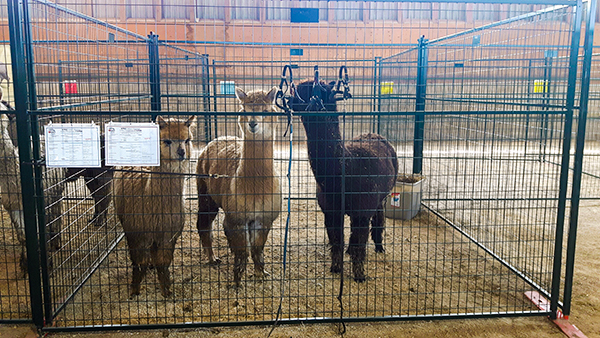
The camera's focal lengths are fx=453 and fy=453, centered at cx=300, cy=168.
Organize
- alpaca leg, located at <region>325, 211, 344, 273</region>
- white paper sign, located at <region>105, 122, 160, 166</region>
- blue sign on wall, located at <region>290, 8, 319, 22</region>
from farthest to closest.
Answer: alpaca leg, located at <region>325, 211, 344, 273</region> < blue sign on wall, located at <region>290, 8, 319, 22</region> < white paper sign, located at <region>105, 122, 160, 166</region>

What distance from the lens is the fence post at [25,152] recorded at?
118 inches

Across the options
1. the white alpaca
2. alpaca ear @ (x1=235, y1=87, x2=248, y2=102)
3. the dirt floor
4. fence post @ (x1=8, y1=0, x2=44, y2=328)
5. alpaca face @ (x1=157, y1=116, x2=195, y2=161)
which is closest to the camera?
fence post @ (x1=8, y1=0, x2=44, y2=328)

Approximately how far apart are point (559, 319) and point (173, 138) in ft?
11.1

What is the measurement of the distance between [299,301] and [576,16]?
10.2 ft

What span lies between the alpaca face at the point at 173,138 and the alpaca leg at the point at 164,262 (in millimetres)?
749

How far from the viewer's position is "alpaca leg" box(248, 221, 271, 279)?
4.02 metres

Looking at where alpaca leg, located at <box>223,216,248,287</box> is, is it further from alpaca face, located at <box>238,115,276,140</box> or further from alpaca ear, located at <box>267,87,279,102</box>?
alpaca ear, located at <box>267,87,279,102</box>

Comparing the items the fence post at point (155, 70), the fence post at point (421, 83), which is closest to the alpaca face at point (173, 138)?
the fence post at point (155, 70)

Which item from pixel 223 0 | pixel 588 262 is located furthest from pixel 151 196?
pixel 223 0

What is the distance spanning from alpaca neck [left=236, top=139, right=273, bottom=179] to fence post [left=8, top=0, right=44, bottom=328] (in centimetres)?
160

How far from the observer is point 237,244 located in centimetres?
398

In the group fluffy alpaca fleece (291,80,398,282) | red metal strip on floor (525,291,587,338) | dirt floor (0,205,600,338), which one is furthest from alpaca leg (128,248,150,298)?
red metal strip on floor (525,291,587,338)

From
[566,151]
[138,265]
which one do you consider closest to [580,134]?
[566,151]

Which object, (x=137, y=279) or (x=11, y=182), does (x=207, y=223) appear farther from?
(x=11, y=182)
